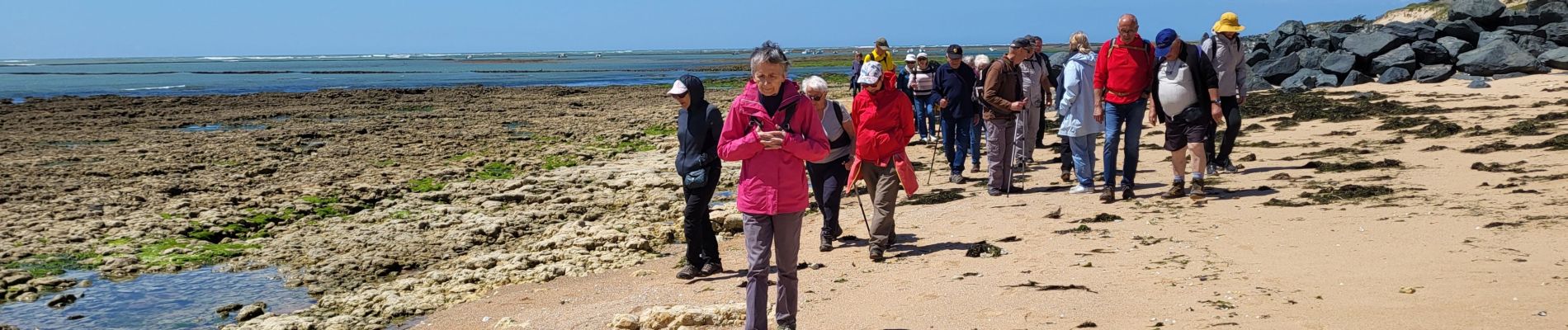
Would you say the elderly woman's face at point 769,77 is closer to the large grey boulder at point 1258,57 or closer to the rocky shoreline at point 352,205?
the rocky shoreline at point 352,205

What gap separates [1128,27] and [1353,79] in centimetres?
1615

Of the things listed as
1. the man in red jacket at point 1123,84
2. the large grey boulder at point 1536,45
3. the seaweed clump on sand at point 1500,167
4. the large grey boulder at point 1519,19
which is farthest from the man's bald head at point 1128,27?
the large grey boulder at point 1519,19

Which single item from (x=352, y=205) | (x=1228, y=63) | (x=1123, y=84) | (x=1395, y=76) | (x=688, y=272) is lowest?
(x=352, y=205)

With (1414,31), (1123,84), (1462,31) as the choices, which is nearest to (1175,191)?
(1123,84)

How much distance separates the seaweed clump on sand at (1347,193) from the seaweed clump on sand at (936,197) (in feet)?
9.51

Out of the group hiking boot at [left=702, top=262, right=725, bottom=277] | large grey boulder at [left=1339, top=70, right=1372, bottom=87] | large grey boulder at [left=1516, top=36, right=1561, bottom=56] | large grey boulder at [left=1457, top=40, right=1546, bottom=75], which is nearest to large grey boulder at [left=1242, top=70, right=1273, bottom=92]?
large grey boulder at [left=1339, top=70, right=1372, bottom=87]

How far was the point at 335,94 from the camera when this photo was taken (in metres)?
38.1

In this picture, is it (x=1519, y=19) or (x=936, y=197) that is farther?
(x=1519, y=19)

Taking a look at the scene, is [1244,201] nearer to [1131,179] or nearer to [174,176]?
[1131,179]

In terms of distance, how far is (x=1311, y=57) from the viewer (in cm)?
2456

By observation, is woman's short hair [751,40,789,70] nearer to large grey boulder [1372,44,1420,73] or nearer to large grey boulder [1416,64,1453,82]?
large grey boulder [1416,64,1453,82]

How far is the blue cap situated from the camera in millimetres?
8086

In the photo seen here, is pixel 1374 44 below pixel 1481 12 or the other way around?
below

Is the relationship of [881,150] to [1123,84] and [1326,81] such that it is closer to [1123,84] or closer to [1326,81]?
[1123,84]
